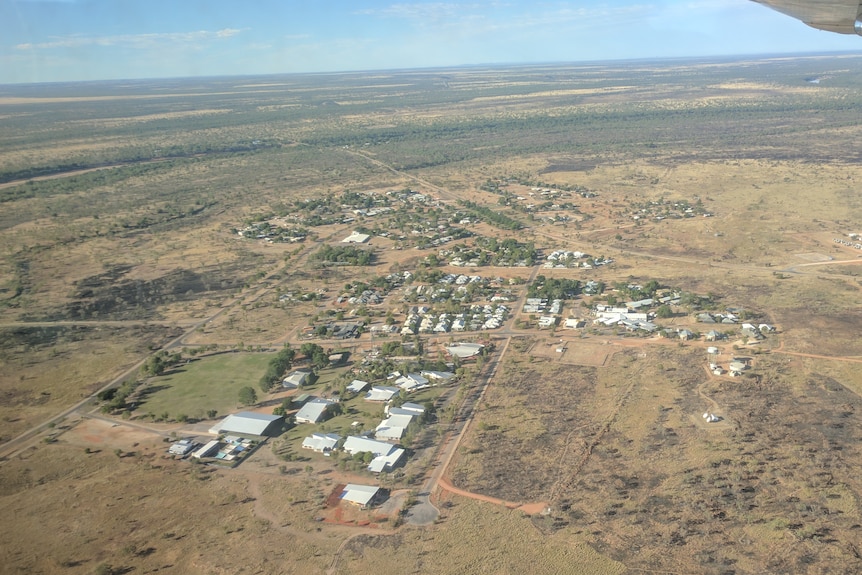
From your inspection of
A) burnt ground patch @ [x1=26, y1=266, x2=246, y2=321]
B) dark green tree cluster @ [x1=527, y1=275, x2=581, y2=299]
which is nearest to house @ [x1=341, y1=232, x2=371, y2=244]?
burnt ground patch @ [x1=26, y1=266, x2=246, y2=321]

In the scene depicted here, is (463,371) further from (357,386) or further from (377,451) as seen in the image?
(377,451)

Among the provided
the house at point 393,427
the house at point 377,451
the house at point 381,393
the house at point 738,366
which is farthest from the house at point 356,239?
the house at point 738,366

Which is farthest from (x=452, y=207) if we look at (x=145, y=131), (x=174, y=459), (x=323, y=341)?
(x=145, y=131)

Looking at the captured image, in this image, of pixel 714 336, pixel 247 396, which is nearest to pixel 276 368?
pixel 247 396

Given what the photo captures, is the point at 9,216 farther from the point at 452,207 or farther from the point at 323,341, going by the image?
the point at 323,341

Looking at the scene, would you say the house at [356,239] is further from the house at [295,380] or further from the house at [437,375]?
the house at [437,375]

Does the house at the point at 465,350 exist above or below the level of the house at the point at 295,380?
below
